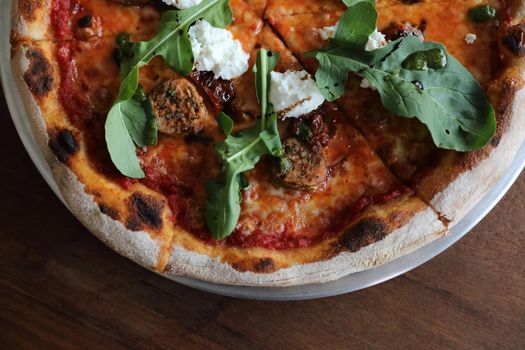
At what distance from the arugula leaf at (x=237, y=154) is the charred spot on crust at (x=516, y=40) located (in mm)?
732

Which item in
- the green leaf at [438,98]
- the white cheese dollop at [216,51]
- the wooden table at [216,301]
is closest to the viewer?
the green leaf at [438,98]

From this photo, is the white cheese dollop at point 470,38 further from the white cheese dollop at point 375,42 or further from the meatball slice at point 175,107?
the meatball slice at point 175,107

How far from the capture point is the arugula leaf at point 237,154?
76.7 inches

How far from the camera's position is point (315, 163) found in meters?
2.05

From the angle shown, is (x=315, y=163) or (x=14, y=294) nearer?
(x=315, y=163)

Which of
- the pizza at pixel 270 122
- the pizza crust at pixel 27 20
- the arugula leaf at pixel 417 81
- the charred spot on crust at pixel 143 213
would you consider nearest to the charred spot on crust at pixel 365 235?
the pizza at pixel 270 122

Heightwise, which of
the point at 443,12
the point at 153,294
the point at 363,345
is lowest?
the point at 363,345

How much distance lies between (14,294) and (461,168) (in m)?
1.50

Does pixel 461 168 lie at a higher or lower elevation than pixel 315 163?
lower

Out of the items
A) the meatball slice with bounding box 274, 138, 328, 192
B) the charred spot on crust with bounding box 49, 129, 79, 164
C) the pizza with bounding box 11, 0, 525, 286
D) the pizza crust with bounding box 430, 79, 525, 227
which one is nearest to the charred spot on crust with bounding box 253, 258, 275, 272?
the pizza with bounding box 11, 0, 525, 286

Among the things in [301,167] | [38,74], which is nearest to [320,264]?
[301,167]

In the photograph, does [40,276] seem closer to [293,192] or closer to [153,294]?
[153,294]

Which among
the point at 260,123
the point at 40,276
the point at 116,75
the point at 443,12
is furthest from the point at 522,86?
the point at 40,276

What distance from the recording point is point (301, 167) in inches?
80.4
